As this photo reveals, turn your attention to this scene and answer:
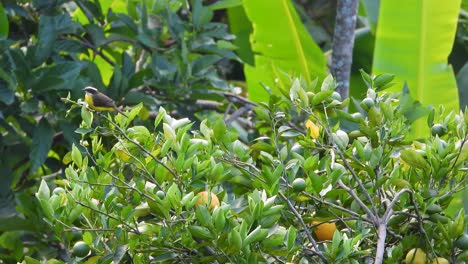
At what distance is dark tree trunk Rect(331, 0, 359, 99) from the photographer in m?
2.59

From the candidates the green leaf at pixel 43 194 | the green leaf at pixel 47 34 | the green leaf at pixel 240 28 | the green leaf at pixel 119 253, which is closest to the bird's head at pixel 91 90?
A: the green leaf at pixel 43 194

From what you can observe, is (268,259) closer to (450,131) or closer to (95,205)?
(95,205)

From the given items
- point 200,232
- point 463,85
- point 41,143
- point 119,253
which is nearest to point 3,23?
point 41,143

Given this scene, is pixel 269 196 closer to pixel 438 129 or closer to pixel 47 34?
pixel 438 129

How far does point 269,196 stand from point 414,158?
266 mm

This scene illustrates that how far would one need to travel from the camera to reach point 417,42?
2805mm

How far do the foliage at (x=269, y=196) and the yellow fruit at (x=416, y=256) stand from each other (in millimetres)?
12

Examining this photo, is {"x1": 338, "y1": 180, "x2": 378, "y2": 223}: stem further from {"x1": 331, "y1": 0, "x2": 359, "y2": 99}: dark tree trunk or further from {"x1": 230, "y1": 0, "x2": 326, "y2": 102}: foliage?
{"x1": 230, "y1": 0, "x2": 326, "y2": 102}: foliage

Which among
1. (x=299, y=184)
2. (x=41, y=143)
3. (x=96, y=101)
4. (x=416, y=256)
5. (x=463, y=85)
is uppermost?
(x=96, y=101)

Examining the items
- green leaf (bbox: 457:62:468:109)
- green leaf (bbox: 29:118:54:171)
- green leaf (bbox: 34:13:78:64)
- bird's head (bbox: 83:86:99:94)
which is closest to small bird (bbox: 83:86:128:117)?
bird's head (bbox: 83:86:99:94)

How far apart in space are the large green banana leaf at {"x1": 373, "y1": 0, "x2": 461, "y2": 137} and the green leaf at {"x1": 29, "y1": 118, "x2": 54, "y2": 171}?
118 cm

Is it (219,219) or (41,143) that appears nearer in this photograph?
(219,219)

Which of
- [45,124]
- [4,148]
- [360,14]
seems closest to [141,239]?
[45,124]

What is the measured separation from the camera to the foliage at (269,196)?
1285 mm
